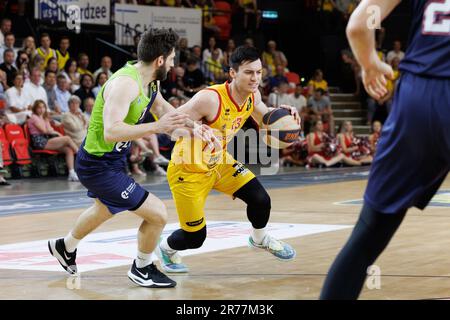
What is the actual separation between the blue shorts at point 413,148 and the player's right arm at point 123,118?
2.06m

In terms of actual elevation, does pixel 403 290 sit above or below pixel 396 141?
below

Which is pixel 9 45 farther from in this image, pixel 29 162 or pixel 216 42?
pixel 216 42

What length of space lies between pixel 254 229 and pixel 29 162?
8980 mm

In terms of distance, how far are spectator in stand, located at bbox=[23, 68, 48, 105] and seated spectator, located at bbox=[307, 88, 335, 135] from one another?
676cm

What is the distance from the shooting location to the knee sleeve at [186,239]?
6219 mm

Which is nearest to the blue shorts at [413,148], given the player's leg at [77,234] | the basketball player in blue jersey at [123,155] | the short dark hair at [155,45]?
the basketball player in blue jersey at [123,155]

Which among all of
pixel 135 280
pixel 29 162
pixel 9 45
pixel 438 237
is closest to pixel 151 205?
pixel 135 280

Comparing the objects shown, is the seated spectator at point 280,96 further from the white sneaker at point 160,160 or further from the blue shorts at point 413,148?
the blue shorts at point 413,148

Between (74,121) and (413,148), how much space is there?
11954 millimetres

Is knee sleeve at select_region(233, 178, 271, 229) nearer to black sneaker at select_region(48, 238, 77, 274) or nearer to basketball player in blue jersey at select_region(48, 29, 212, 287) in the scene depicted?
basketball player in blue jersey at select_region(48, 29, 212, 287)

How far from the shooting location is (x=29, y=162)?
1483 cm

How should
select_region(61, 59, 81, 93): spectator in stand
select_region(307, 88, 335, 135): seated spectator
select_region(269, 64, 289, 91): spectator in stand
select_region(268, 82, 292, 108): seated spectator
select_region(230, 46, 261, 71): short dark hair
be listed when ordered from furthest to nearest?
select_region(269, 64, 289, 91): spectator in stand < select_region(307, 88, 335, 135): seated spectator < select_region(268, 82, 292, 108): seated spectator < select_region(61, 59, 81, 93): spectator in stand < select_region(230, 46, 261, 71): short dark hair

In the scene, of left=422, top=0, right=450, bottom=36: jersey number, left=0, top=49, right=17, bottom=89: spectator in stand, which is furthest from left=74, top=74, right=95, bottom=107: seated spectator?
left=422, top=0, right=450, bottom=36: jersey number

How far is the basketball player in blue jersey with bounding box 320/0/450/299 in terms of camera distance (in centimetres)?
326
